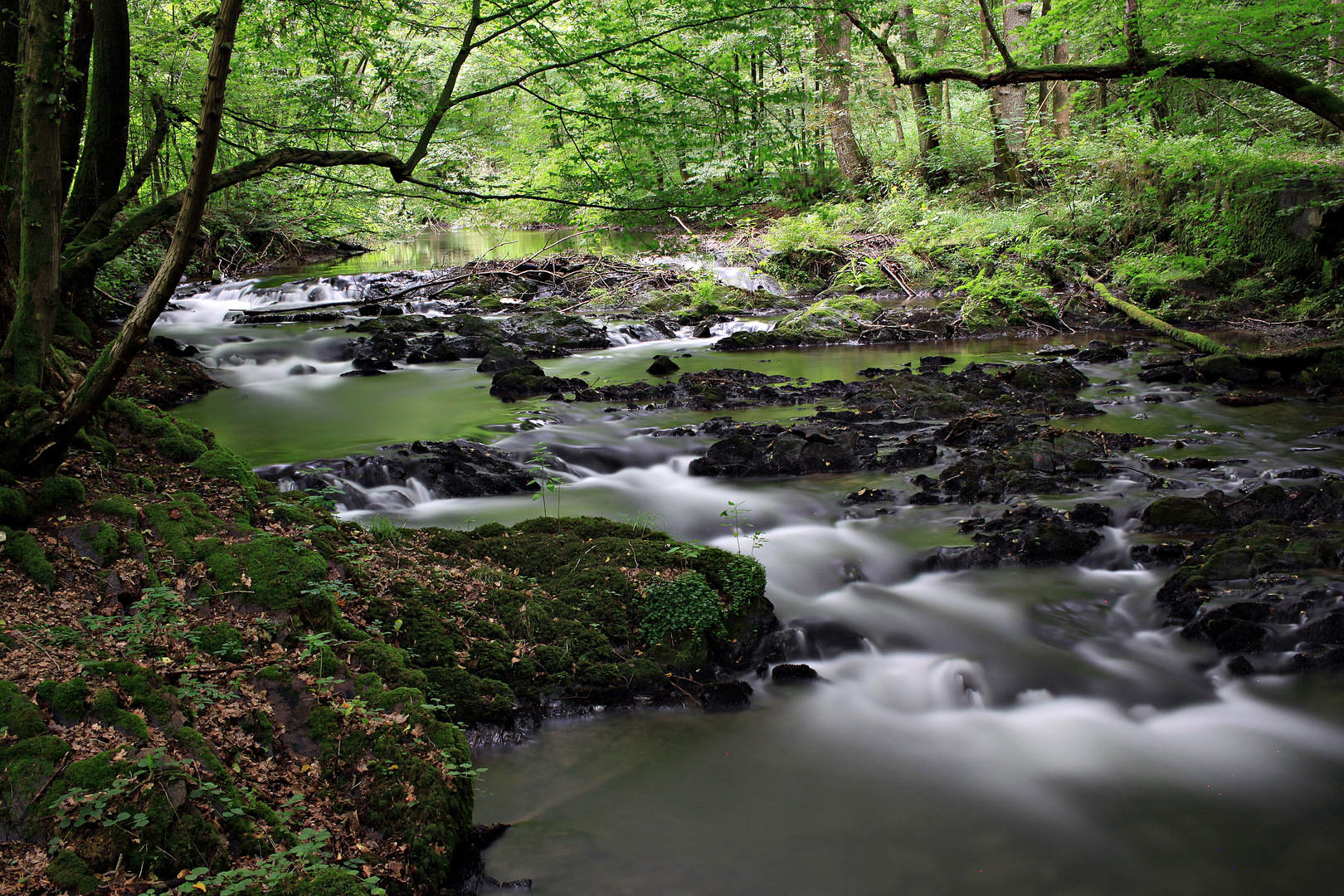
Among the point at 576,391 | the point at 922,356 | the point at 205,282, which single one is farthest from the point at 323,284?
the point at 922,356

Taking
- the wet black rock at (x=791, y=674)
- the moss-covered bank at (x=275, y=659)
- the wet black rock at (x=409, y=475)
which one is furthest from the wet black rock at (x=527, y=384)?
the wet black rock at (x=791, y=674)

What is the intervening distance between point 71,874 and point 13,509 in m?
2.44

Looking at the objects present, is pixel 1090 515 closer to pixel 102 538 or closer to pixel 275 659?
pixel 275 659

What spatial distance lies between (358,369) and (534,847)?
12.6 metres

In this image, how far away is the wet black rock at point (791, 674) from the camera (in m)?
5.15

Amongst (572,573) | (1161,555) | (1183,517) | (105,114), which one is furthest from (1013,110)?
(572,573)

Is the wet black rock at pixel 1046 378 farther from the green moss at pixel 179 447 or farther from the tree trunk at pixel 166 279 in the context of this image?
Answer: the tree trunk at pixel 166 279

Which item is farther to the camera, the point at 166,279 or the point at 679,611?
the point at 679,611

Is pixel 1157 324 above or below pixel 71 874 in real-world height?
below

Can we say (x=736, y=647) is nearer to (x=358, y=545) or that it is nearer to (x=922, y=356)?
(x=358, y=545)

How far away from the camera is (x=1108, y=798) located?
4215mm

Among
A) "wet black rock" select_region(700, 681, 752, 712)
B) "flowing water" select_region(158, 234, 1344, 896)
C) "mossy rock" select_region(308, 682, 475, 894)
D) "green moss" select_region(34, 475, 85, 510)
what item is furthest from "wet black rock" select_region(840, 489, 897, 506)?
"green moss" select_region(34, 475, 85, 510)

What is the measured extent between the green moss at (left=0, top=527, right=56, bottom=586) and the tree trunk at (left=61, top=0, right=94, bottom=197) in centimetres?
410

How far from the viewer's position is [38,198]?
4.36m
